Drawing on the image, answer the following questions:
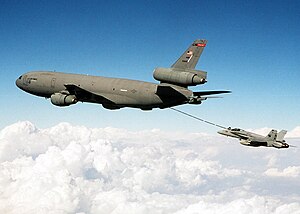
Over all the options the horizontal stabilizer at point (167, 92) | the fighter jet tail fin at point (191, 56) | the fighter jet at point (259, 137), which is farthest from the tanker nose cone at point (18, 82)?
the fighter jet at point (259, 137)

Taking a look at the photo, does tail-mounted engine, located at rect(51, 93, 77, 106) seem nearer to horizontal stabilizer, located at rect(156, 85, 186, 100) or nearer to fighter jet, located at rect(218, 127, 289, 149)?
horizontal stabilizer, located at rect(156, 85, 186, 100)

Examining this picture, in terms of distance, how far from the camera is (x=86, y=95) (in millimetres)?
34125

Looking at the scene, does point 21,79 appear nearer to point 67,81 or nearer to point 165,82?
point 67,81

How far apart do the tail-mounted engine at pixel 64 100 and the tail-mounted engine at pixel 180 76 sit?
8985mm

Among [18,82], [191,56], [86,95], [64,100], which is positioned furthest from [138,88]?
[18,82]

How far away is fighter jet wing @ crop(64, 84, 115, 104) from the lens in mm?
33578

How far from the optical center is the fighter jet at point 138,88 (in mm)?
30852

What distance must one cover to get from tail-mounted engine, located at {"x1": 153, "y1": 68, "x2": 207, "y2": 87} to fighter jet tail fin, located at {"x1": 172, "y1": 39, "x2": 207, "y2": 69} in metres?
0.59

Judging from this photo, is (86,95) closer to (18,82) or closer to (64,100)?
(64,100)

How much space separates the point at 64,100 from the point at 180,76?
40.4 feet

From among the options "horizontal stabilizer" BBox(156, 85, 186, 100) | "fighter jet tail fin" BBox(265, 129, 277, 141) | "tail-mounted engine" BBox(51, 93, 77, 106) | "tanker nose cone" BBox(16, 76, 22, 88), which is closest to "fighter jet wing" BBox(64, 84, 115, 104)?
"tail-mounted engine" BBox(51, 93, 77, 106)

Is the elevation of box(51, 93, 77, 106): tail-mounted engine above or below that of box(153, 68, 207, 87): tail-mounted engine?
below

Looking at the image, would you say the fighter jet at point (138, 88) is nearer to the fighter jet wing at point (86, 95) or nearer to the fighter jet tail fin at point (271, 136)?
the fighter jet wing at point (86, 95)

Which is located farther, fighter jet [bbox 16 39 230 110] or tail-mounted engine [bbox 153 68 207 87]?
fighter jet [bbox 16 39 230 110]
